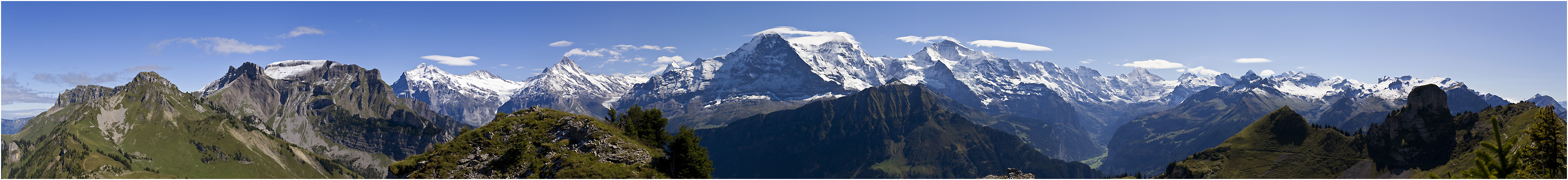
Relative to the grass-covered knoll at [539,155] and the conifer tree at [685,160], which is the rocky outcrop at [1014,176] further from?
the grass-covered knoll at [539,155]

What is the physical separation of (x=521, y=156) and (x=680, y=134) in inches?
833

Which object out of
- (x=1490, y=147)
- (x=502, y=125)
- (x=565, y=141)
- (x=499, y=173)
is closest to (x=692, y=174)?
(x=565, y=141)

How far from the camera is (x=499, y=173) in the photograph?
86625 millimetres

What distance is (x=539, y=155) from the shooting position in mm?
91062

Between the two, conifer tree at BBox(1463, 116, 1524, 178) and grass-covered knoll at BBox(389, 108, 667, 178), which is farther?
grass-covered knoll at BBox(389, 108, 667, 178)

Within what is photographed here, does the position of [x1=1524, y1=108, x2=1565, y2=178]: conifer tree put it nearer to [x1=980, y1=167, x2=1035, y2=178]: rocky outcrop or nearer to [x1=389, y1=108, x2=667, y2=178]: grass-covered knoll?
[x1=980, y1=167, x2=1035, y2=178]: rocky outcrop

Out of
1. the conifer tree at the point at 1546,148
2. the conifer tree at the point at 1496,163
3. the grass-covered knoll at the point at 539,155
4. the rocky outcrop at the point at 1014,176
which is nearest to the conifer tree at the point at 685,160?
the grass-covered knoll at the point at 539,155

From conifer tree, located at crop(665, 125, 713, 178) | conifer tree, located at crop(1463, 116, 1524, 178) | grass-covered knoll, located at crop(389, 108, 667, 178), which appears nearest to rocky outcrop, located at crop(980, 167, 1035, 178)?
conifer tree, located at crop(665, 125, 713, 178)

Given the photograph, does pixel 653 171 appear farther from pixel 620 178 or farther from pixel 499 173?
pixel 499 173

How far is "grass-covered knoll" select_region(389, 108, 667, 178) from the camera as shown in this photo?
85.5m

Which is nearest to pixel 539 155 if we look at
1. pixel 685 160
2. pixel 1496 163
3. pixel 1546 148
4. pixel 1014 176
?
pixel 685 160

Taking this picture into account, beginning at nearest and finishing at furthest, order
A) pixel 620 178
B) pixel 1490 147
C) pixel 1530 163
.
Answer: pixel 1490 147, pixel 1530 163, pixel 620 178

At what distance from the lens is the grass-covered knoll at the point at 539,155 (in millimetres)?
85500

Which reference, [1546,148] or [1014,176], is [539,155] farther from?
[1546,148]
